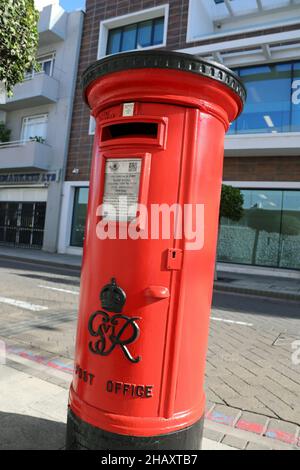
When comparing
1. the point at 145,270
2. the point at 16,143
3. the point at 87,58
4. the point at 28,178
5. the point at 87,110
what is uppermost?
the point at 87,58

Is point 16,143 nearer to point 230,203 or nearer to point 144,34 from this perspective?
point 144,34

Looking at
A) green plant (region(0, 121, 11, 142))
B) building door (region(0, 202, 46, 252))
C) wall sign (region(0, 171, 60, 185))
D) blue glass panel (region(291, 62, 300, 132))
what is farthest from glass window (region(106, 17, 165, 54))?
building door (region(0, 202, 46, 252))

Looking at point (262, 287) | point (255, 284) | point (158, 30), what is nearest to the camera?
point (262, 287)

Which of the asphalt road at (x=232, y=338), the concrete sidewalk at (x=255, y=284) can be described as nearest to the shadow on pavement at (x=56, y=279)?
the asphalt road at (x=232, y=338)

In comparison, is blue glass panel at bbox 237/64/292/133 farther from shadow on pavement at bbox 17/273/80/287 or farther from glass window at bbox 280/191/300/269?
shadow on pavement at bbox 17/273/80/287

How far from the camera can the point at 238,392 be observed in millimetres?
3900

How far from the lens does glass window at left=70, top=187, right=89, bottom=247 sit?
19.8m

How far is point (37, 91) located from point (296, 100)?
40.5ft

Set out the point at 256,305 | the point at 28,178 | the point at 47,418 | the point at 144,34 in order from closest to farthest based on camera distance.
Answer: the point at 47,418
the point at 256,305
the point at 144,34
the point at 28,178

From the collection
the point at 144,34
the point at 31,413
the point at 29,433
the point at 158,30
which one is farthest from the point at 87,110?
the point at 29,433

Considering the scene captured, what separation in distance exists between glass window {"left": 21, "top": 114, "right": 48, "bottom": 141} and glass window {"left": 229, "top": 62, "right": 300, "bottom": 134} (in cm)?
1075

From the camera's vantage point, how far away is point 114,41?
19.6m

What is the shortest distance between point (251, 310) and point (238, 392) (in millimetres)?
4684
